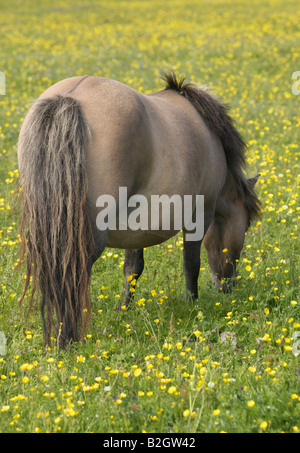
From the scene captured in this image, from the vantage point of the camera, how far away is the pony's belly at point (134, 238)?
4.13 meters

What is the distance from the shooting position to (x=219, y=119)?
15.8 ft

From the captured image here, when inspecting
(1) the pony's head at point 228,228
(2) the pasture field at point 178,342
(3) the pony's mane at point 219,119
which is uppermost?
(3) the pony's mane at point 219,119

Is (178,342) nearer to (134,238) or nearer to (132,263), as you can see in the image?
(134,238)

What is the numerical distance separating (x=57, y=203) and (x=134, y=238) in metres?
0.90

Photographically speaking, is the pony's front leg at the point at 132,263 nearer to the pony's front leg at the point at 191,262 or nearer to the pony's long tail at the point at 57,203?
the pony's front leg at the point at 191,262

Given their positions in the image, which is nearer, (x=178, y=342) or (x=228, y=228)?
(x=178, y=342)

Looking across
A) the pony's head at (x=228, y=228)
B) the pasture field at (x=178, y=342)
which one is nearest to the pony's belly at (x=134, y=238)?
the pasture field at (x=178, y=342)

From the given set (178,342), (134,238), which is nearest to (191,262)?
(134,238)

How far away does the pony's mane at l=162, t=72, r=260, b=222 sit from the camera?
474cm

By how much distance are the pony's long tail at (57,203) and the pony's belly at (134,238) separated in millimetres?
516

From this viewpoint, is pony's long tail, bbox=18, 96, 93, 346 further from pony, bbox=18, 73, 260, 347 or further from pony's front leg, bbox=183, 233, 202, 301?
pony's front leg, bbox=183, 233, 202, 301

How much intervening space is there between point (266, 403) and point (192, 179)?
1.93 meters

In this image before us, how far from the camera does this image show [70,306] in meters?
3.64
